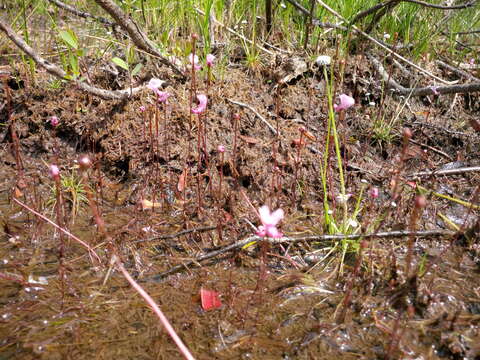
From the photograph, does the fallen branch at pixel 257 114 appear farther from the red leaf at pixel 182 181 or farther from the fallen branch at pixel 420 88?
the fallen branch at pixel 420 88

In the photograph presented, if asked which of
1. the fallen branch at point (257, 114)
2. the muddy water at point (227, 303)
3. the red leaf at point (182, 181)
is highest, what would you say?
the fallen branch at point (257, 114)

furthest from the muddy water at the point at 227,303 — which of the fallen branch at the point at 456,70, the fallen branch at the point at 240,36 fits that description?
the fallen branch at the point at 456,70

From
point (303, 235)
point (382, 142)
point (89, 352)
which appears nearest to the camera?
point (89, 352)

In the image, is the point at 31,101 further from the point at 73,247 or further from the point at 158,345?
the point at 158,345

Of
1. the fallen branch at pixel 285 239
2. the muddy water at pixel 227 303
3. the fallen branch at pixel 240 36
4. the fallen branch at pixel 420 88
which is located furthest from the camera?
the fallen branch at pixel 240 36

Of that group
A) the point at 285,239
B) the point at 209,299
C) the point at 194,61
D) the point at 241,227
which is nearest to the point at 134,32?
the point at 194,61

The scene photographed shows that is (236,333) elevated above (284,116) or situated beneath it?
situated beneath

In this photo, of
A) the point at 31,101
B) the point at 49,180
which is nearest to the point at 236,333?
the point at 49,180
